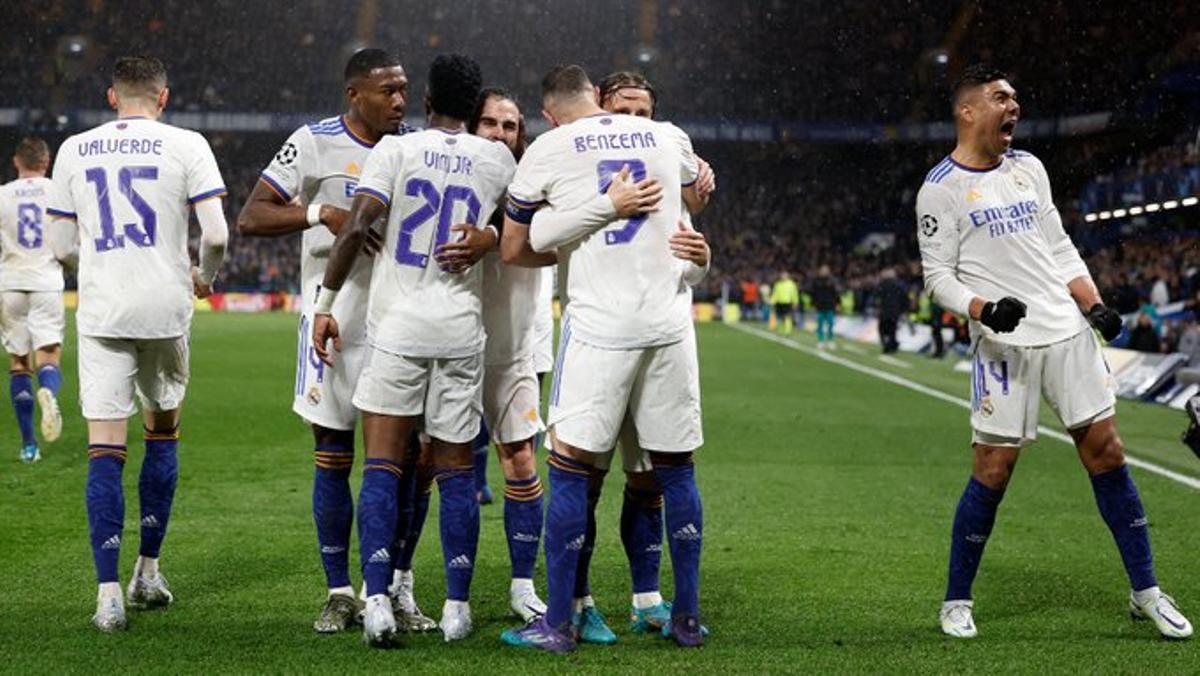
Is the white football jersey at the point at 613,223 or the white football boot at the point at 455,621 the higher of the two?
the white football jersey at the point at 613,223

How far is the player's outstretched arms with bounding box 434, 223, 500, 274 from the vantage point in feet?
17.0

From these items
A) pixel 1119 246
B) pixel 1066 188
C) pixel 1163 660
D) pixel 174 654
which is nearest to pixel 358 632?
pixel 174 654

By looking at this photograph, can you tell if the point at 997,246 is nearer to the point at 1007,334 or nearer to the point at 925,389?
the point at 1007,334

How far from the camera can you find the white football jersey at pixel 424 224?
5148 mm

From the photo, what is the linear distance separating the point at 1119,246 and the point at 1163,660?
3169 cm

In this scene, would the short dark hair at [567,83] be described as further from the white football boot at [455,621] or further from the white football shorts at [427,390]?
the white football boot at [455,621]

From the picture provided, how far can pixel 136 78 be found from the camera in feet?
18.5

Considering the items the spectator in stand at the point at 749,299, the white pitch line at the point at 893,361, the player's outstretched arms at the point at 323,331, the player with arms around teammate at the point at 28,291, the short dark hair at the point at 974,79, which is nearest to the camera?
the player's outstretched arms at the point at 323,331

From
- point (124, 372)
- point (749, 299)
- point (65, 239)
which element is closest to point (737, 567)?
point (124, 372)

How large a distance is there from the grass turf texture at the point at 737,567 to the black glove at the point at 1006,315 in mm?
1237

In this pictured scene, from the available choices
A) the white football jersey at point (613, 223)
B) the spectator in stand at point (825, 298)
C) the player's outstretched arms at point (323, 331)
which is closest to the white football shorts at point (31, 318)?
the player's outstretched arms at point (323, 331)

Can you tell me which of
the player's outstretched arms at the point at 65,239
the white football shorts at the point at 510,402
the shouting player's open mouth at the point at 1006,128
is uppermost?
the shouting player's open mouth at the point at 1006,128

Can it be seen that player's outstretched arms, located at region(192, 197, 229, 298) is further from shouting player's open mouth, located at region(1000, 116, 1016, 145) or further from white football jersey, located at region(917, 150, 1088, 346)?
shouting player's open mouth, located at region(1000, 116, 1016, 145)

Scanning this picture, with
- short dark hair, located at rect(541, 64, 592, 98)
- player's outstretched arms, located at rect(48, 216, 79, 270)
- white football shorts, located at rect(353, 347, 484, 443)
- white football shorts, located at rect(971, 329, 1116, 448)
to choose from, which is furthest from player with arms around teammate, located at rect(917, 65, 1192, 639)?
player's outstretched arms, located at rect(48, 216, 79, 270)
